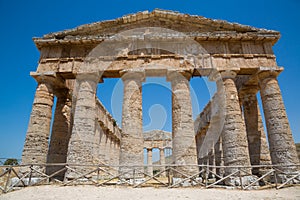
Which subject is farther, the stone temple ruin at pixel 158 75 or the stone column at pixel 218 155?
the stone column at pixel 218 155

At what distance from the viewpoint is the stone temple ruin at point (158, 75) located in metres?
12.1

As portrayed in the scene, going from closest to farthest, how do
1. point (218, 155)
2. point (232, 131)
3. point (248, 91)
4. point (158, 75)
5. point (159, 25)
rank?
point (232, 131) < point (158, 75) < point (159, 25) < point (248, 91) < point (218, 155)

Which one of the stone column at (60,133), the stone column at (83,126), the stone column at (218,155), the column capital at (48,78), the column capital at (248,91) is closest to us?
the stone column at (83,126)

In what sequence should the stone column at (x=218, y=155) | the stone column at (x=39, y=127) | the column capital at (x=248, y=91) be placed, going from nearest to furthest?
the stone column at (x=39, y=127), the column capital at (x=248, y=91), the stone column at (x=218, y=155)

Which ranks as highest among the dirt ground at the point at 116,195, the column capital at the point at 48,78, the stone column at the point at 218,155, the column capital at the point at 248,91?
the column capital at the point at 248,91

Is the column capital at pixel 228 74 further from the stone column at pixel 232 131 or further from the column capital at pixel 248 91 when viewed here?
the column capital at pixel 248 91

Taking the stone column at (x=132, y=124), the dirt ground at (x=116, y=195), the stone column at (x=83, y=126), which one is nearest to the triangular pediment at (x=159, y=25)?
the stone column at (x=83, y=126)

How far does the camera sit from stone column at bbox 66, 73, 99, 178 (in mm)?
11750

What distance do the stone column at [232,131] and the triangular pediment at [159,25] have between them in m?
3.28

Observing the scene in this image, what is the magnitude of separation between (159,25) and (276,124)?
31.1ft

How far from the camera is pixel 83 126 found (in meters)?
12.4

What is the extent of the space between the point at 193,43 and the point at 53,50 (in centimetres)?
924

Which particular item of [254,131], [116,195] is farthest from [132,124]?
[254,131]

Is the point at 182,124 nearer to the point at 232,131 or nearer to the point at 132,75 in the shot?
the point at 232,131
